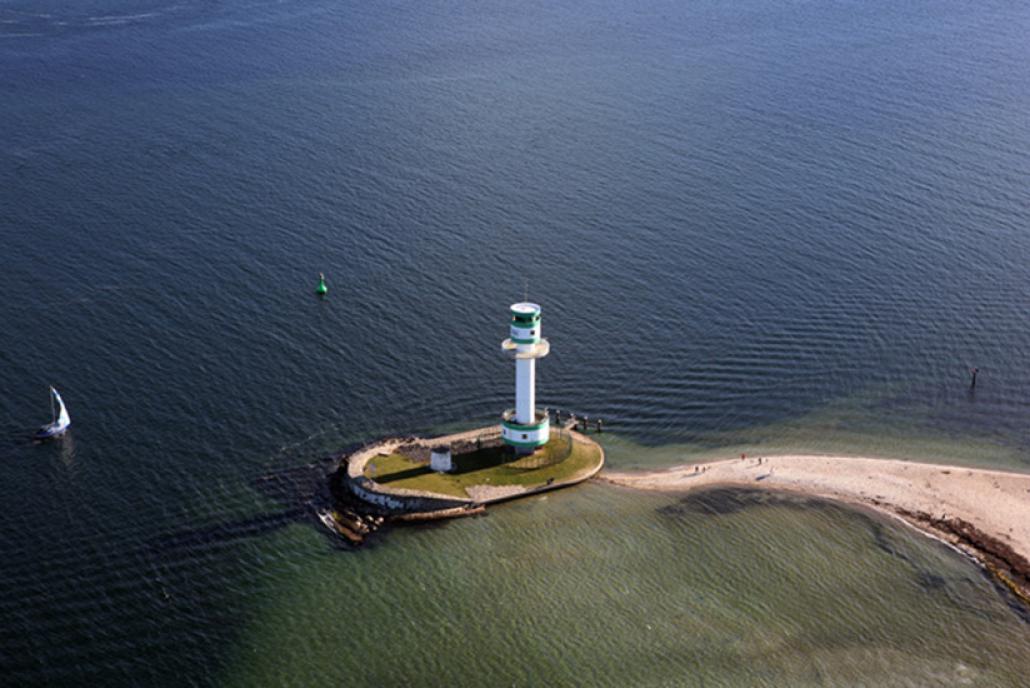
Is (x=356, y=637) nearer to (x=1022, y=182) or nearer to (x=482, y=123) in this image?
(x=482, y=123)

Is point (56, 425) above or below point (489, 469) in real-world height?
above

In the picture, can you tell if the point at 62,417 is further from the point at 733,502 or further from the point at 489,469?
the point at 733,502

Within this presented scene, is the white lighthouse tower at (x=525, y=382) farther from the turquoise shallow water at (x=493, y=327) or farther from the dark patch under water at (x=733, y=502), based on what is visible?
the dark patch under water at (x=733, y=502)

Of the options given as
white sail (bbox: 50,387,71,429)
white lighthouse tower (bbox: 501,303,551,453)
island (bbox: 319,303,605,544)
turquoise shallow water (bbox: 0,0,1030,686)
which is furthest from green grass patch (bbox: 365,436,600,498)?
white sail (bbox: 50,387,71,429)

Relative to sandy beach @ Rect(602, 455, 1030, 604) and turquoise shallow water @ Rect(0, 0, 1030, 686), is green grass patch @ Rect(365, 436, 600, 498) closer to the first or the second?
turquoise shallow water @ Rect(0, 0, 1030, 686)

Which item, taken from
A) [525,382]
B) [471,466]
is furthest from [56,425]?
[525,382]

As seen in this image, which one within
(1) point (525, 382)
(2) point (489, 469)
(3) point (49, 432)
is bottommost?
(2) point (489, 469)
